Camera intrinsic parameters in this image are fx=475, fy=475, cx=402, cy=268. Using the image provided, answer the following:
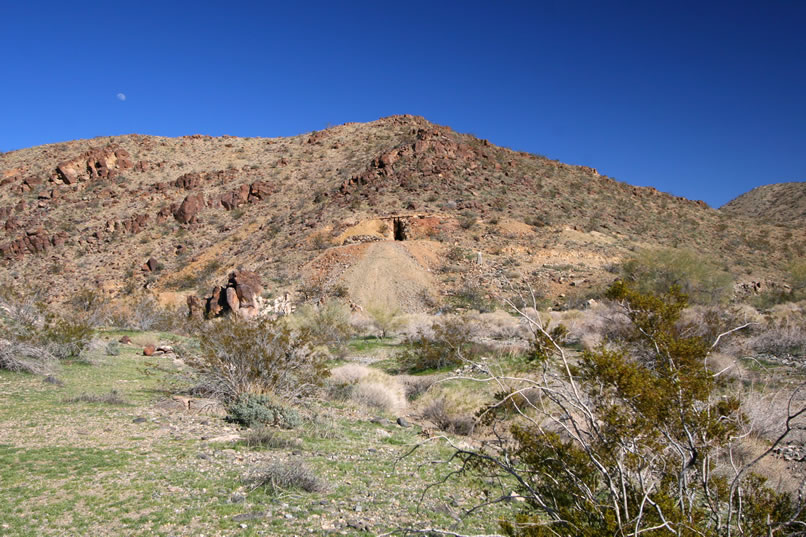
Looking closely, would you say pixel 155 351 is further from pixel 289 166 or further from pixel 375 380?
pixel 289 166

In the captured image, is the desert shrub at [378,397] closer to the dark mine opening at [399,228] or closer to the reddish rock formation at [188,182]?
the dark mine opening at [399,228]

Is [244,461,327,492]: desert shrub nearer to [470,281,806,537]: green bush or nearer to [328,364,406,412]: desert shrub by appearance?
[470,281,806,537]: green bush

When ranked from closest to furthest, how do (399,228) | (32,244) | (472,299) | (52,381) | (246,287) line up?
(52,381) → (246,287) → (472,299) → (399,228) → (32,244)

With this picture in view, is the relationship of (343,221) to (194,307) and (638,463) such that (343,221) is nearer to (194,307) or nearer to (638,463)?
(194,307)

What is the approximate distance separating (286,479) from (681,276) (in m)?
23.1

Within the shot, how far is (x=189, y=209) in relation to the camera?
41.2 m

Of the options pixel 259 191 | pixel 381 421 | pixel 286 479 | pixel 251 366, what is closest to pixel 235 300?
pixel 251 366

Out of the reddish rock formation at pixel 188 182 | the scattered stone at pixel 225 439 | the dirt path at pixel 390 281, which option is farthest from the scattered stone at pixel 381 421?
the reddish rock formation at pixel 188 182

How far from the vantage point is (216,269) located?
3269cm

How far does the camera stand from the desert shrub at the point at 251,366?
8.12m

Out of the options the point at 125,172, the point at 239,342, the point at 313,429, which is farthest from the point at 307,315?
the point at 125,172

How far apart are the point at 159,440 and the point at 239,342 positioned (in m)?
2.36

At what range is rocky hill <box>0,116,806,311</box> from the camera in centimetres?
2902

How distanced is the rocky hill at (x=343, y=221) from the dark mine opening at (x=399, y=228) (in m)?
0.12
